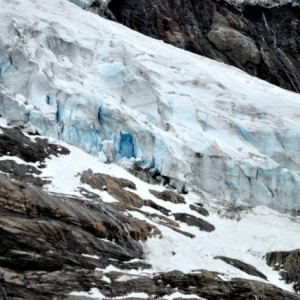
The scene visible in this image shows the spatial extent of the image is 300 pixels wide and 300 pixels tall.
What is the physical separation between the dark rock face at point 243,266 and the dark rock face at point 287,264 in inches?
44.1

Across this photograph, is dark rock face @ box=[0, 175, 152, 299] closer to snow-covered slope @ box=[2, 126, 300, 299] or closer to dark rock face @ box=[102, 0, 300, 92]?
snow-covered slope @ box=[2, 126, 300, 299]

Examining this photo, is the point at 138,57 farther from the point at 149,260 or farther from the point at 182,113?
the point at 149,260

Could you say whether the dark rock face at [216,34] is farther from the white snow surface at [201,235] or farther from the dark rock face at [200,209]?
the dark rock face at [200,209]

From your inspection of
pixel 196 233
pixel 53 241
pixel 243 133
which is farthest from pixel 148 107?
pixel 53 241

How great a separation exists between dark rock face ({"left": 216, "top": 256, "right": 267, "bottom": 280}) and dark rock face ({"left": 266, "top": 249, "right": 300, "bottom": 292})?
44.1 inches

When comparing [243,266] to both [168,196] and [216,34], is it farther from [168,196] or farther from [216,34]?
[216,34]

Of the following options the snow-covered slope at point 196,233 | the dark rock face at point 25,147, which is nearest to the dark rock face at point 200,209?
the snow-covered slope at point 196,233

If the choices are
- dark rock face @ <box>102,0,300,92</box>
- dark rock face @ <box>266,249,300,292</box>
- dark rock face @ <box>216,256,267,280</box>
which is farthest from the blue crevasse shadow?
dark rock face @ <box>102,0,300,92</box>

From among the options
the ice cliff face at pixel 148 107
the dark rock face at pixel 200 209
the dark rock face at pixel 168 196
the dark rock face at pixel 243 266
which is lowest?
the dark rock face at pixel 243 266

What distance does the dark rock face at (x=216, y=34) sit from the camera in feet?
148

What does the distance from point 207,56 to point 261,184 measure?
1820 centimetres

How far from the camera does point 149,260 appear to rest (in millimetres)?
18562

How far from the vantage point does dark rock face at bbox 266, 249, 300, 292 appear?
20.8 metres

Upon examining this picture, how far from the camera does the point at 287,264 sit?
70.7 ft
